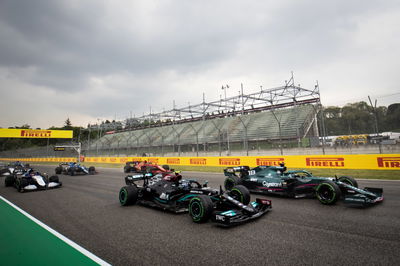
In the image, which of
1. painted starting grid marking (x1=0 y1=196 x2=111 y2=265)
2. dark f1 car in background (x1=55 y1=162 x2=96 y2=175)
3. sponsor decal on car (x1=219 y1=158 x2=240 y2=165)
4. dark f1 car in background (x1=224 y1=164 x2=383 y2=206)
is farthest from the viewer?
sponsor decal on car (x1=219 y1=158 x2=240 y2=165)

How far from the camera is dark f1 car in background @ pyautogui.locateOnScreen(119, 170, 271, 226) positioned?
14.3 ft

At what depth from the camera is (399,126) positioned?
433 inches

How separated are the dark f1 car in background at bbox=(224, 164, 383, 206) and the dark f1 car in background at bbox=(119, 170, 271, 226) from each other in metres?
1.62

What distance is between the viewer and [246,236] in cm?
367

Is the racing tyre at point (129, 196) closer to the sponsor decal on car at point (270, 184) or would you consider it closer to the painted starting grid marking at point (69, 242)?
the painted starting grid marking at point (69, 242)

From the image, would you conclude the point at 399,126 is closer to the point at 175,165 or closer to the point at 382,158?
the point at 382,158

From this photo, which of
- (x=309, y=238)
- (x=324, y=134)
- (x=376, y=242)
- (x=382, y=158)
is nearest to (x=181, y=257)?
(x=309, y=238)

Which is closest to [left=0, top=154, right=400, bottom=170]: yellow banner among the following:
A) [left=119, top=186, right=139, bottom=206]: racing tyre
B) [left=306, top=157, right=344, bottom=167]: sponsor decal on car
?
[left=306, top=157, right=344, bottom=167]: sponsor decal on car

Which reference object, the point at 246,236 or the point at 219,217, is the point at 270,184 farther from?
the point at 246,236

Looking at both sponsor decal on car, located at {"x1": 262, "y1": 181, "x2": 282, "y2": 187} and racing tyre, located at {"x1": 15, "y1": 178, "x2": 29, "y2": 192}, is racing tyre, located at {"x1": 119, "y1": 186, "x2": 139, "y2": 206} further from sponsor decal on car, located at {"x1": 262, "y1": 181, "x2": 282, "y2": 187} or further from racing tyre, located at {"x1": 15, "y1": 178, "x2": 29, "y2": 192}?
racing tyre, located at {"x1": 15, "y1": 178, "x2": 29, "y2": 192}

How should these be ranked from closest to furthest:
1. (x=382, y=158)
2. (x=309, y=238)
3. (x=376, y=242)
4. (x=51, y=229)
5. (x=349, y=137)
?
1. (x=376, y=242)
2. (x=309, y=238)
3. (x=51, y=229)
4. (x=382, y=158)
5. (x=349, y=137)

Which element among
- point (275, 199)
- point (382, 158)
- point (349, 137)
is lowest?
point (275, 199)

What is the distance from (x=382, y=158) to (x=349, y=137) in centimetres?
229

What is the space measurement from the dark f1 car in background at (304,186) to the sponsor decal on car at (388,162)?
653 cm
